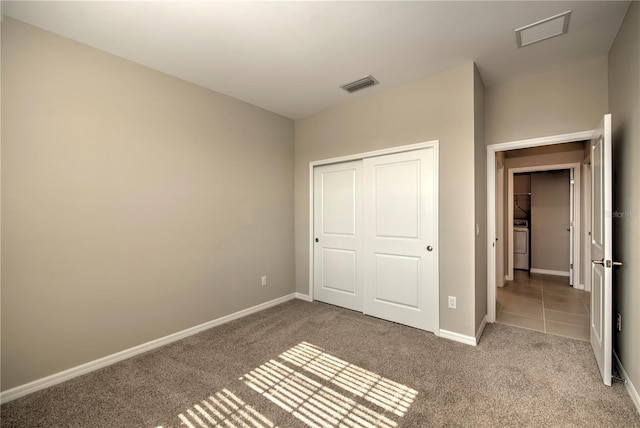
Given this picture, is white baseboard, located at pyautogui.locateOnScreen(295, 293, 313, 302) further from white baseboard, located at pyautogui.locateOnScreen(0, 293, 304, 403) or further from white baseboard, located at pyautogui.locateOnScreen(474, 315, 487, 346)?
white baseboard, located at pyautogui.locateOnScreen(474, 315, 487, 346)

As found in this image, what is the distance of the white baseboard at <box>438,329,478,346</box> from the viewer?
266cm

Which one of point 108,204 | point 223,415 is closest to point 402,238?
point 223,415

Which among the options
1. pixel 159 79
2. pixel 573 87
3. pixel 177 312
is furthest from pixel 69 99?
pixel 573 87

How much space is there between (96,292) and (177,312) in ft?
2.46

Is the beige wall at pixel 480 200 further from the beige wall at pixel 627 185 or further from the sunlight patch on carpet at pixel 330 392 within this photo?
the sunlight patch on carpet at pixel 330 392

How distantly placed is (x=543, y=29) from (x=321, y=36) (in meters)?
1.74

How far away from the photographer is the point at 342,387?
2.04m

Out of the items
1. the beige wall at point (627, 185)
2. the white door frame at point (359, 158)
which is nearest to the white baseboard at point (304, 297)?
the white door frame at point (359, 158)

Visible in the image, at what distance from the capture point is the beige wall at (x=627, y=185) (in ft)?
5.90

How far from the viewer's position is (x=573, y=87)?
2.71 metres

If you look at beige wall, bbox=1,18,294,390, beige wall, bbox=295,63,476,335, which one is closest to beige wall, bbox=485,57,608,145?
beige wall, bbox=295,63,476,335

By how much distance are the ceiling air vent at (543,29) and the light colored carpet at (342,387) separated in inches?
106

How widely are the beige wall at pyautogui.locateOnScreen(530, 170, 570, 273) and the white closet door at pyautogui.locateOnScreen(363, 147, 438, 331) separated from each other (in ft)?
14.1

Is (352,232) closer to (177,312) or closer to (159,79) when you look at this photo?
(177,312)
